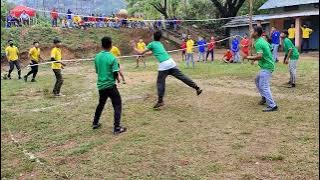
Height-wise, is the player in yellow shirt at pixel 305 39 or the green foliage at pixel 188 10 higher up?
the green foliage at pixel 188 10

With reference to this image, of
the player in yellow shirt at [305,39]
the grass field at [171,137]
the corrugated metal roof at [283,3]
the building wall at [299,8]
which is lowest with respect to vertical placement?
the grass field at [171,137]

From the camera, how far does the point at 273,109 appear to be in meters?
8.52

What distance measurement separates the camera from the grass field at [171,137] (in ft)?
17.6

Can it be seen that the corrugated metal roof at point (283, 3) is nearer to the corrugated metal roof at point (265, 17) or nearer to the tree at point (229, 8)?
the corrugated metal roof at point (265, 17)

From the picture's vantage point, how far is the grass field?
5.37 meters

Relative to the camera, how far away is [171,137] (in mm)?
Answer: 6836

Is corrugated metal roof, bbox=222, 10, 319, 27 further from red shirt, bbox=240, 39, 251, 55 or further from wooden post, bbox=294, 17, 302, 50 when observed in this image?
red shirt, bbox=240, 39, 251, 55

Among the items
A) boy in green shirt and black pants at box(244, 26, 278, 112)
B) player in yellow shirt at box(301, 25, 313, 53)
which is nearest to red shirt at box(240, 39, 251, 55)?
player in yellow shirt at box(301, 25, 313, 53)

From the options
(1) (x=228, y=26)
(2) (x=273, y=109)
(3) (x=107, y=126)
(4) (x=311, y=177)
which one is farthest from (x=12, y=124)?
(1) (x=228, y=26)

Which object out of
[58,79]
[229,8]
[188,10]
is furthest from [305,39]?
[58,79]

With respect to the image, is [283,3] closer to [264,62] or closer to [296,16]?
[296,16]

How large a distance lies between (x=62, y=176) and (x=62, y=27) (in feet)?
79.1

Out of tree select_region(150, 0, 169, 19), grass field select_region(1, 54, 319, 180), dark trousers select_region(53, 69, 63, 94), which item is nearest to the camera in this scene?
grass field select_region(1, 54, 319, 180)

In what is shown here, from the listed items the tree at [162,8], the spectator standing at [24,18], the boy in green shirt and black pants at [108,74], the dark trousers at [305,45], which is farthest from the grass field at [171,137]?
the tree at [162,8]
